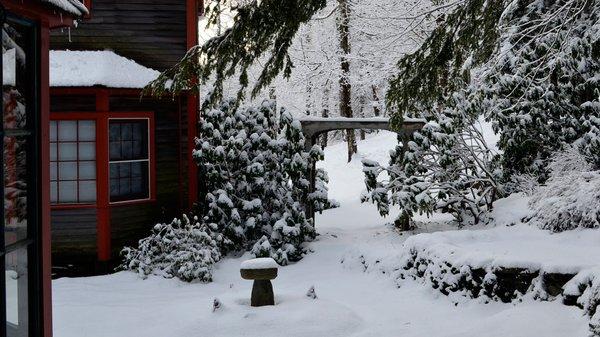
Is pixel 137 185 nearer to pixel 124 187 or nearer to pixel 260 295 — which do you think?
pixel 124 187

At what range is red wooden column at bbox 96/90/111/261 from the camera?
38.7ft

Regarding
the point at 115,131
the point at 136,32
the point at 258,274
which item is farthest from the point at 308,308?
the point at 136,32

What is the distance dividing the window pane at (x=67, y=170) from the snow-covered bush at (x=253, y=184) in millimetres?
1515

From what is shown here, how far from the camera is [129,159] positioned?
41.0 feet

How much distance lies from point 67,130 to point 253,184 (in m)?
3.28

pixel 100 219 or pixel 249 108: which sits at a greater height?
pixel 249 108

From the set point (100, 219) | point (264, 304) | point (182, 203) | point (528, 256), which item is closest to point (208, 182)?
point (182, 203)

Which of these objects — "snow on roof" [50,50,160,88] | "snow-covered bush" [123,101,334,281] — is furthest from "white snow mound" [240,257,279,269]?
"snow on roof" [50,50,160,88]

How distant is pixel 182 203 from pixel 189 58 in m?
6.88

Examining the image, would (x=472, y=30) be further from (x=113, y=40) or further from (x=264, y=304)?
(x=113, y=40)

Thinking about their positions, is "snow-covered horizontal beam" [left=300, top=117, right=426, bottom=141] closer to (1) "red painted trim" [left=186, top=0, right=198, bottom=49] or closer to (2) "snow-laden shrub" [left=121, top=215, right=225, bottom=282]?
(1) "red painted trim" [left=186, top=0, right=198, bottom=49]

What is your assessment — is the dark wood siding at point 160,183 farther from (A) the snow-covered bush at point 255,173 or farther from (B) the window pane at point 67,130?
(B) the window pane at point 67,130

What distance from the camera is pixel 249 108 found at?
13.3 meters

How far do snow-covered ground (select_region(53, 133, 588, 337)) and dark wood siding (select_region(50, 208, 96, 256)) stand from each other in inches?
30.5
